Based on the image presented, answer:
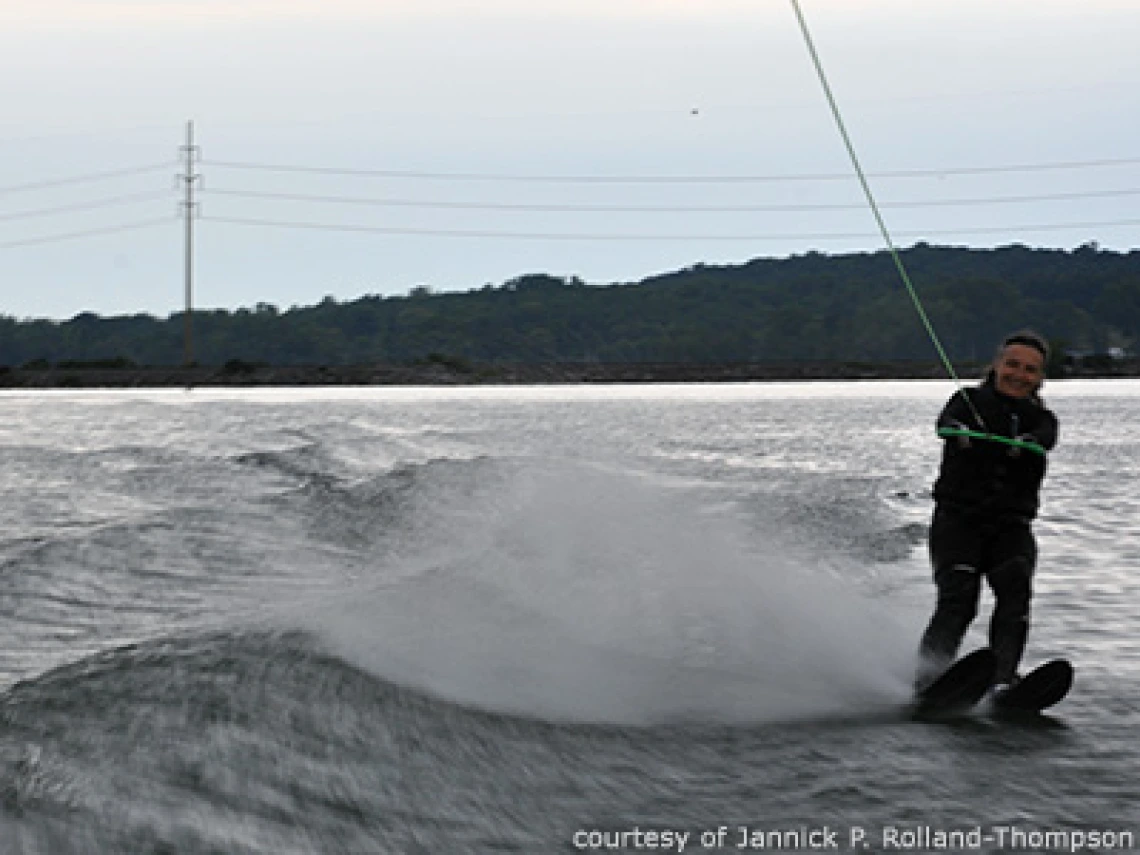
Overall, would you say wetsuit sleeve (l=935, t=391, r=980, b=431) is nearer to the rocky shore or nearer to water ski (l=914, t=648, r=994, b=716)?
water ski (l=914, t=648, r=994, b=716)

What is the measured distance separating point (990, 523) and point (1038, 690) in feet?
2.92

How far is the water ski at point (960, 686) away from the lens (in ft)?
21.7

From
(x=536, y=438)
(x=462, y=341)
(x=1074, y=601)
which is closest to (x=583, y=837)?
(x=1074, y=601)

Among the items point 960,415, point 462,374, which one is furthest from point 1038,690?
point 462,374

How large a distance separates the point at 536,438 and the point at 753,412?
22004 mm

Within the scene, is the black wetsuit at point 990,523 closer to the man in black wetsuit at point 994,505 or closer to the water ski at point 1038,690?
the man in black wetsuit at point 994,505

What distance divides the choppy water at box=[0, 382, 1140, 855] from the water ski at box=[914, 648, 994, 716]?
142mm

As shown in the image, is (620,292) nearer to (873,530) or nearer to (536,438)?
(536,438)

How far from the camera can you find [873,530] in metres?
15.4

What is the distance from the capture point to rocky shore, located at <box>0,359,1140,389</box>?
82.7 m

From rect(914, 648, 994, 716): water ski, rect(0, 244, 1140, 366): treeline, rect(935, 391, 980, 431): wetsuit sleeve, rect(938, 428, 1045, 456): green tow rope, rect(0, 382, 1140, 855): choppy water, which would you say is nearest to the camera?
rect(0, 382, 1140, 855): choppy water

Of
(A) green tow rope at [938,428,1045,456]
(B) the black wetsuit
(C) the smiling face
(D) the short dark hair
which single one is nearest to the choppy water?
(B) the black wetsuit

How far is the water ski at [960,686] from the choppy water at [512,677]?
14 centimetres

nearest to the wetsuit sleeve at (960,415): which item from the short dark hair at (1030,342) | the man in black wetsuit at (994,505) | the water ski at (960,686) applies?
the man in black wetsuit at (994,505)
